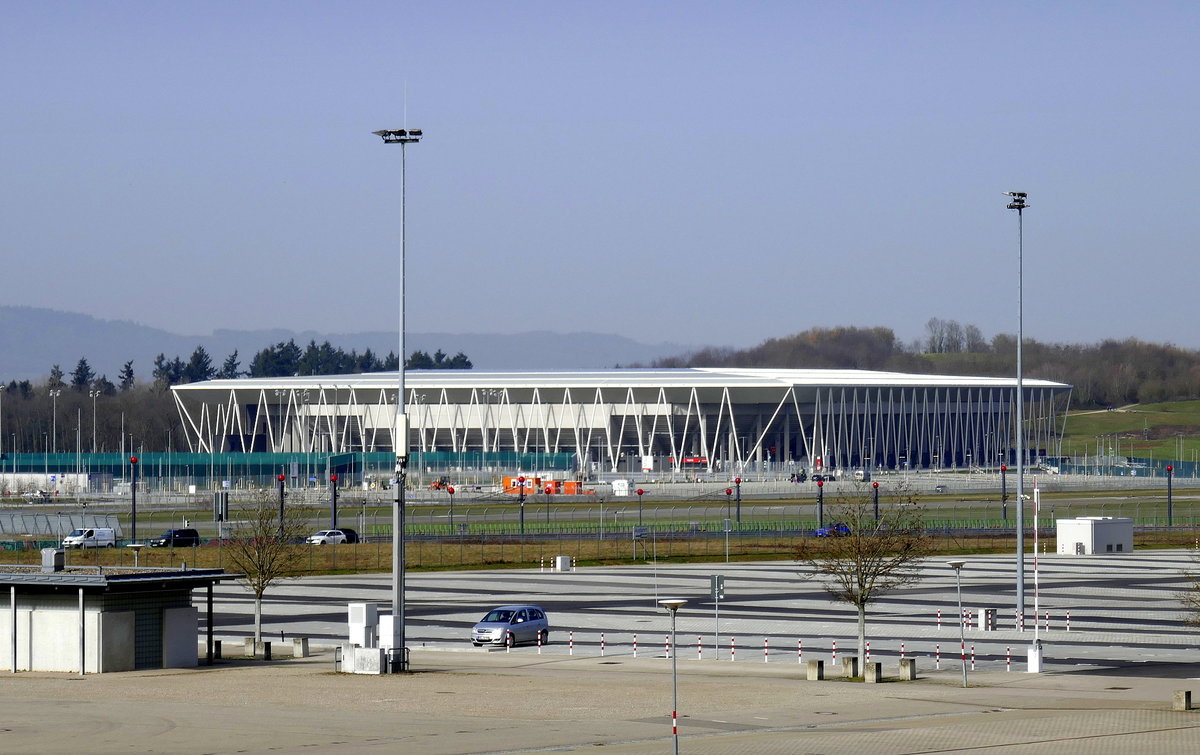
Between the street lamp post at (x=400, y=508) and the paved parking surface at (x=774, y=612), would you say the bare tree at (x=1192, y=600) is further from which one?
the street lamp post at (x=400, y=508)

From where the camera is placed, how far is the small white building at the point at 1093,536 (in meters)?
74.0

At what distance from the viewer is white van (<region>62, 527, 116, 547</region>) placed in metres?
76.6

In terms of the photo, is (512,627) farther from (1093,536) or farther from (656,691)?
(1093,536)

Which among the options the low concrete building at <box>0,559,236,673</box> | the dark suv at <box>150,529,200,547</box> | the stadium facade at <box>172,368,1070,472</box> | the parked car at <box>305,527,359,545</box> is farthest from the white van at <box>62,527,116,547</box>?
the stadium facade at <box>172,368,1070,472</box>

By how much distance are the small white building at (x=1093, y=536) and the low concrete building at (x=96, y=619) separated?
4976 centimetres

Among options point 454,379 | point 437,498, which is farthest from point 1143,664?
point 454,379

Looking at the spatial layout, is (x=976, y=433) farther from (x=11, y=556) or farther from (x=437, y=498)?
(x=11, y=556)

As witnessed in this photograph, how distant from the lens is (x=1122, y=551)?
7500 centimetres

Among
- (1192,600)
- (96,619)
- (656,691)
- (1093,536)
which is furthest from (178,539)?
(1192,600)

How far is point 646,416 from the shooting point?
159375mm

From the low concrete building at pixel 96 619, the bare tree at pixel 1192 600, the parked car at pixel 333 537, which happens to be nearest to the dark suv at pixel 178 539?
the parked car at pixel 333 537

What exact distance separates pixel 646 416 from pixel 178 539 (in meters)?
87.0

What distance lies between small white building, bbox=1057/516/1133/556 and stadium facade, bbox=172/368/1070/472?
74.8 meters

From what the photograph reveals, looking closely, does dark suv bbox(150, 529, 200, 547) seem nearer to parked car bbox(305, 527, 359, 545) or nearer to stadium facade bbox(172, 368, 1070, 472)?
parked car bbox(305, 527, 359, 545)
